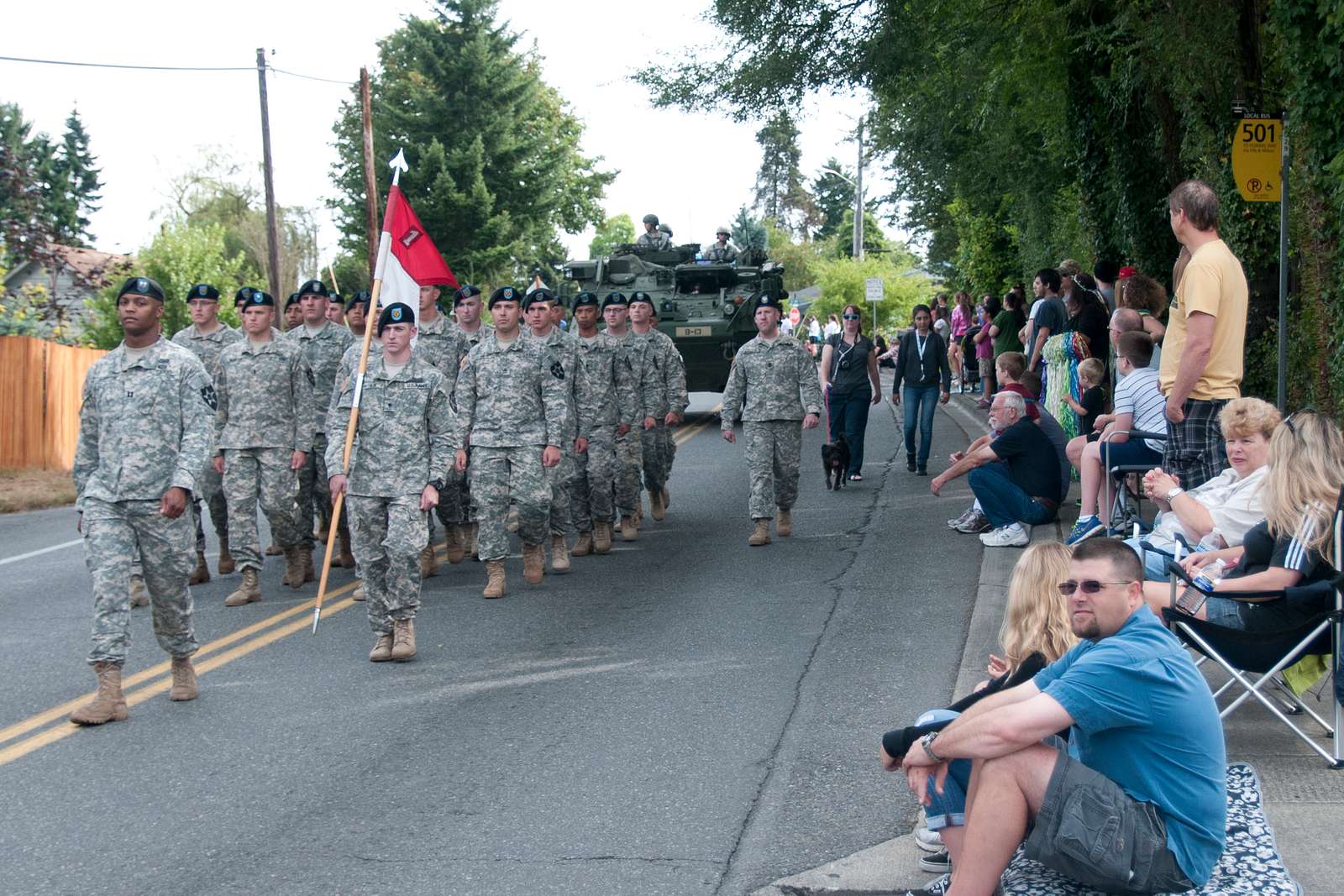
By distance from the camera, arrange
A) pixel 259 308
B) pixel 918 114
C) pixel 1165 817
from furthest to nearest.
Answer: pixel 918 114, pixel 259 308, pixel 1165 817

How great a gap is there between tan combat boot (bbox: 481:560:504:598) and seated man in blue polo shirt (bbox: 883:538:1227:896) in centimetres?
621

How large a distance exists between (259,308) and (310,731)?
498 centimetres

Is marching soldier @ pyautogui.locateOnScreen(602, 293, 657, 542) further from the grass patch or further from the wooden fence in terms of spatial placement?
the wooden fence

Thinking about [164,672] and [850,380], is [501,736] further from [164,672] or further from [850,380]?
[850,380]

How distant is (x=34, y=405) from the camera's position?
22.4m

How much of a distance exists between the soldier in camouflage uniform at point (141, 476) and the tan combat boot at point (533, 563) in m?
3.44

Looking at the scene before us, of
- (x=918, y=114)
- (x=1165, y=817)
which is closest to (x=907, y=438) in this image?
(x=918, y=114)

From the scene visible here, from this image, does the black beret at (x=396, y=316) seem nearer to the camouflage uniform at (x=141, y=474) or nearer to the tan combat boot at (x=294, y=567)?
the camouflage uniform at (x=141, y=474)

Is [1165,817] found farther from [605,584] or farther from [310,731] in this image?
[605,584]

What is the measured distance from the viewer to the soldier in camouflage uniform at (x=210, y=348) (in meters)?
11.3

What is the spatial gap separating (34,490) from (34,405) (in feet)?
11.4

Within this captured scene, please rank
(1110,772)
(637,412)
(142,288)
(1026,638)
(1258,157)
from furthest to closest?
(637,412), (1258,157), (142,288), (1026,638), (1110,772)

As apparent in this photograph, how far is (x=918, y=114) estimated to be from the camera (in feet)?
67.3

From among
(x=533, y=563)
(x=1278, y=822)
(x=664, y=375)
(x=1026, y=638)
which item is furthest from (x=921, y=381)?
(x=1026, y=638)
